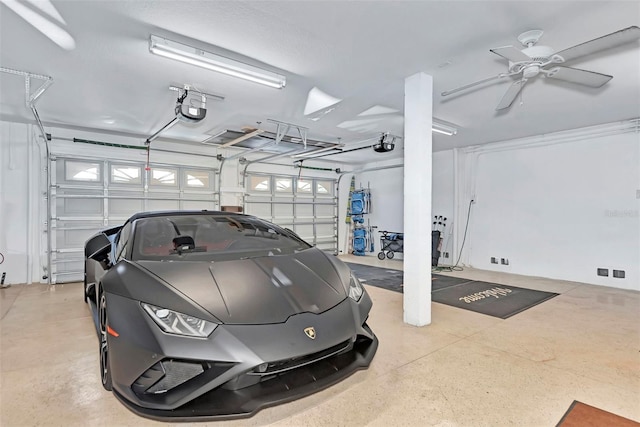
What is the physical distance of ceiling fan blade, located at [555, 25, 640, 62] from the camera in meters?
2.00

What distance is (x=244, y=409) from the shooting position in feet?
4.32

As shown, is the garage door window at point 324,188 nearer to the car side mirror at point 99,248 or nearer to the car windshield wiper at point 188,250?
the car side mirror at point 99,248

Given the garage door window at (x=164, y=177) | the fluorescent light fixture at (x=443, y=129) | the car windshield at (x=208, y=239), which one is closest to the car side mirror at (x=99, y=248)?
the car windshield at (x=208, y=239)

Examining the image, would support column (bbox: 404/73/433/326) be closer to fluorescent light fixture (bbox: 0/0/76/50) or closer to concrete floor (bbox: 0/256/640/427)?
concrete floor (bbox: 0/256/640/427)

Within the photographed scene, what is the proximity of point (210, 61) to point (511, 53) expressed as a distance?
249cm

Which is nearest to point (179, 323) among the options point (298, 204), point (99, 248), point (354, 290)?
point (354, 290)

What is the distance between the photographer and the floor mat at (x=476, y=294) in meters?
3.91

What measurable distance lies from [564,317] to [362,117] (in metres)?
3.65

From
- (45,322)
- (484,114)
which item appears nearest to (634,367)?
(484,114)

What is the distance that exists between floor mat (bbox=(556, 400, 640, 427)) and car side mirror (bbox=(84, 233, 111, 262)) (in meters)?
3.28

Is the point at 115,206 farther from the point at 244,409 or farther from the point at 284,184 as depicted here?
the point at 244,409

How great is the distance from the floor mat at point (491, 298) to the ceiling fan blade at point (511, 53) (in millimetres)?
2661

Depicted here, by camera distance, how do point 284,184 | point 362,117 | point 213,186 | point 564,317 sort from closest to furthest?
1. point 564,317
2. point 362,117
3. point 213,186
4. point 284,184

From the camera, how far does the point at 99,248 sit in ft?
9.58
